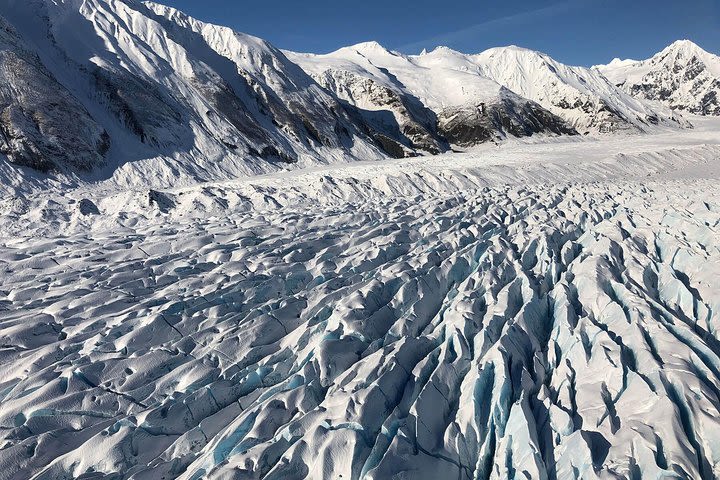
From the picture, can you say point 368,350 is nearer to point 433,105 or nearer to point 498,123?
point 498,123

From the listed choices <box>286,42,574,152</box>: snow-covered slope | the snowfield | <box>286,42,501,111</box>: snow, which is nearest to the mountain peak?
<box>286,42,501,111</box>: snow

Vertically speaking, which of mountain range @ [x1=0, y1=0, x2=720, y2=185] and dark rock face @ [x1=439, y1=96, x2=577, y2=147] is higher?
mountain range @ [x1=0, y1=0, x2=720, y2=185]

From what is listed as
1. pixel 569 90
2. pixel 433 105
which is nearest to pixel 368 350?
pixel 433 105

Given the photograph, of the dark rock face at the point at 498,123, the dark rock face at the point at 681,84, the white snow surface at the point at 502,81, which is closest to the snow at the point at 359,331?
the dark rock face at the point at 498,123

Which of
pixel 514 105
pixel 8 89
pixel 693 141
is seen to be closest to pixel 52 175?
pixel 8 89

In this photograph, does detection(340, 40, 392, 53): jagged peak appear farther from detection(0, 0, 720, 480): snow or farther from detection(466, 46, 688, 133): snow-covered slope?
detection(0, 0, 720, 480): snow

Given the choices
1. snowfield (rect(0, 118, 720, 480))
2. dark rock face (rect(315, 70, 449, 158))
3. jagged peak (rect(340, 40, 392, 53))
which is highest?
jagged peak (rect(340, 40, 392, 53))
